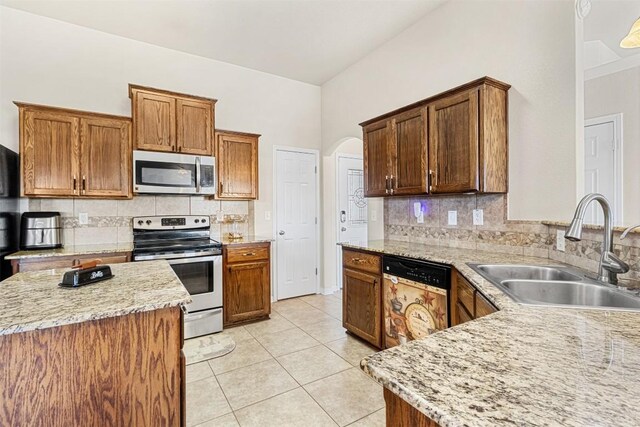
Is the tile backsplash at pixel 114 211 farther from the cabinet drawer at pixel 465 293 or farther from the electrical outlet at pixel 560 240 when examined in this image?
the electrical outlet at pixel 560 240

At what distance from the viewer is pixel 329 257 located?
15.4 feet

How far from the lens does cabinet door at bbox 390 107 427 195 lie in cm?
257

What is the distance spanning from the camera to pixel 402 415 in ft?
2.28

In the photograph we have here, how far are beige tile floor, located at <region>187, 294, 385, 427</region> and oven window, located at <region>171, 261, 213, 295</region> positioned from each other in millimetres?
553

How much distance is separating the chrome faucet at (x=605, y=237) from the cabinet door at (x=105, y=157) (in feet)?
11.8

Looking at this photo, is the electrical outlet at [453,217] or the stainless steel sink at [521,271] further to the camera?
the electrical outlet at [453,217]

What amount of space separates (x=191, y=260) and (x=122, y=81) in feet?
7.17

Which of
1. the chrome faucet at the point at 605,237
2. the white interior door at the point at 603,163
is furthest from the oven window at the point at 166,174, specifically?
the white interior door at the point at 603,163

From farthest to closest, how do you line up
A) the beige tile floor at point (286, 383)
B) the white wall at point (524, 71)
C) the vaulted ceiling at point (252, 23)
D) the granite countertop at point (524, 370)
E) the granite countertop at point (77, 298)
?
the vaulted ceiling at point (252, 23) < the white wall at point (524, 71) < the beige tile floor at point (286, 383) < the granite countertop at point (77, 298) < the granite countertop at point (524, 370)

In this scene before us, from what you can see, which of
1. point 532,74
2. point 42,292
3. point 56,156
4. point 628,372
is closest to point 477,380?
point 628,372

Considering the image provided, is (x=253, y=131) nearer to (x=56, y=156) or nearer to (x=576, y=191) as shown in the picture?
(x=56, y=156)

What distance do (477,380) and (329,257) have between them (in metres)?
4.08

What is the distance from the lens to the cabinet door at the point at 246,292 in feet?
10.8

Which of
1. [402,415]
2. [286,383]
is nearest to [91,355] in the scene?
[402,415]
